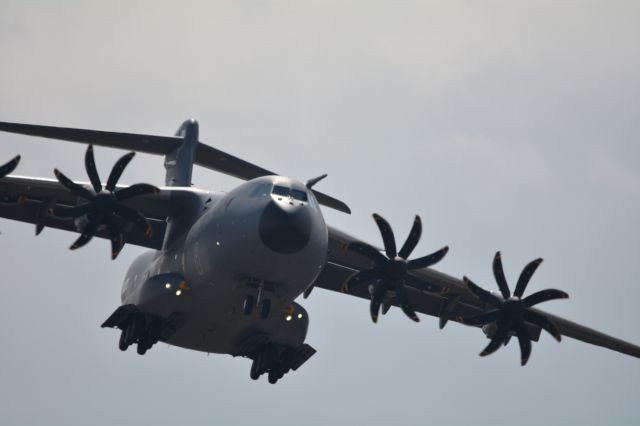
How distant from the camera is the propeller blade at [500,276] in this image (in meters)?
27.1

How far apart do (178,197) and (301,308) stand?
438cm

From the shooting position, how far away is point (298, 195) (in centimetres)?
2253

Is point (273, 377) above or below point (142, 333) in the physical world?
below

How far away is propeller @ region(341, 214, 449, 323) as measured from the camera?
84.1ft

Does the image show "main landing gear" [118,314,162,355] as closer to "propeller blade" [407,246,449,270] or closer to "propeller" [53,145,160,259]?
"propeller" [53,145,160,259]

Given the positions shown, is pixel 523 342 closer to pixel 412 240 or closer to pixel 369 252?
pixel 412 240

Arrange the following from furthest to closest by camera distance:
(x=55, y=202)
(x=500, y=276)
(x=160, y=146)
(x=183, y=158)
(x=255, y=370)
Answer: (x=160, y=146)
(x=183, y=158)
(x=500, y=276)
(x=255, y=370)
(x=55, y=202)

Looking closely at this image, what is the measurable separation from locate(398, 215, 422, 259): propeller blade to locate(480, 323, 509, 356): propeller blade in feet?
12.6

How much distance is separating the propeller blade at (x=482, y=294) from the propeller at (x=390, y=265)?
1.86 m

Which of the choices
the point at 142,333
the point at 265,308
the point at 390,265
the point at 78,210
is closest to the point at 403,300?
the point at 390,265

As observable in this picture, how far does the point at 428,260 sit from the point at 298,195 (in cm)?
487

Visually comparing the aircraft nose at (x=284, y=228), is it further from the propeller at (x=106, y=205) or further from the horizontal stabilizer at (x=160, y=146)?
the horizontal stabilizer at (x=160, y=146)

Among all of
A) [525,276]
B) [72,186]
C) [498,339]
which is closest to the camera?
[72,186]

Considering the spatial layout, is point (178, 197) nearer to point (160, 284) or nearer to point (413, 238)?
point (160, 284)
